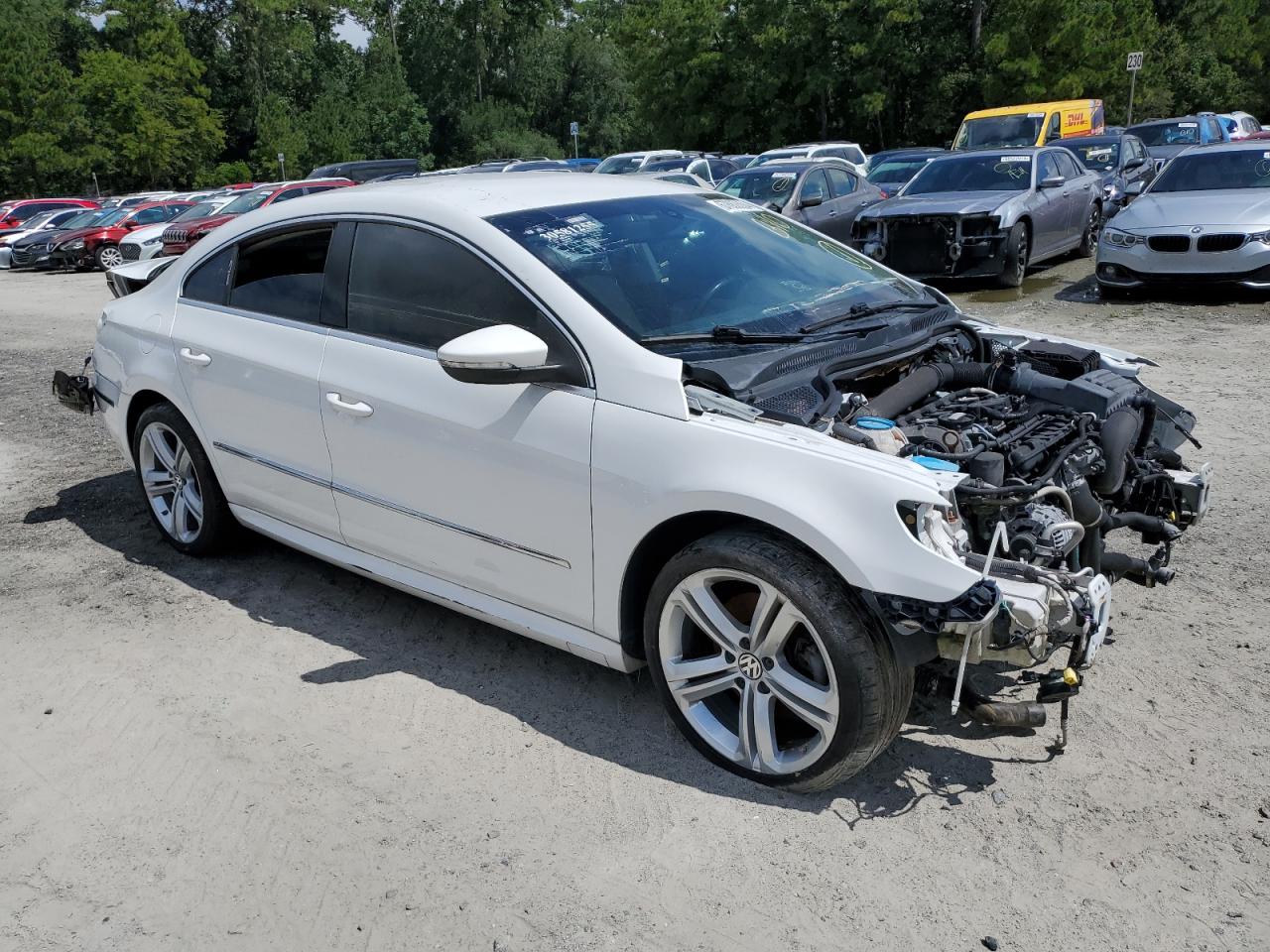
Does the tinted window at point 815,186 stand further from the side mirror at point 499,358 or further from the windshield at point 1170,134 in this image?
the side mirror at point 499,358

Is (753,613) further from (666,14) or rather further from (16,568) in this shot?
(666,14)

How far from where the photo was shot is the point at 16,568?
5477mm

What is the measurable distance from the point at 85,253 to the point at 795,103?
95.7 ft

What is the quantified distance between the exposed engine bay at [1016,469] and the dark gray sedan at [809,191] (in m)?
10.9

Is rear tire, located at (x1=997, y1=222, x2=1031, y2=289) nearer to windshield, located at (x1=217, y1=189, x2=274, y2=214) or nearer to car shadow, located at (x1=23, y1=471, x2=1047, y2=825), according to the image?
car shadow, located at (x1=23, y1=471, x2=1047, y2=825)

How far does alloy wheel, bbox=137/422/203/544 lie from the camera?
516cm

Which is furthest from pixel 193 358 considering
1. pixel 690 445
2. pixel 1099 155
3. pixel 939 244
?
pixel 1099 155

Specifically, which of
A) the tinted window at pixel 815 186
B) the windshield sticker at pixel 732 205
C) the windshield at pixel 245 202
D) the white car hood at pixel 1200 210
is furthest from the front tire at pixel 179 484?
the windshield at pixel 245 202

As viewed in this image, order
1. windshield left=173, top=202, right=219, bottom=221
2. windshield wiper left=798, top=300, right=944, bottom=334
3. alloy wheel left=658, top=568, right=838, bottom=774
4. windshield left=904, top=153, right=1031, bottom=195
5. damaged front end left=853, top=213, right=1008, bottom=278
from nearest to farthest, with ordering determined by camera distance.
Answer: alloy wheel left=658, top=568, right=838, bottom=774, windshield wiper left=798, top=300, right=944, bottom=334, damaged front end left=853, top=213, right=1008, bottom=278, windshield left=904, top=153, right=1031, bottom=195, windshield left=173, top=202, right=219, bottom=221

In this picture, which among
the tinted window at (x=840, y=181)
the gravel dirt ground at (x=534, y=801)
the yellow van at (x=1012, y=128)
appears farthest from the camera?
the yellow van at (x=1012, y=128)

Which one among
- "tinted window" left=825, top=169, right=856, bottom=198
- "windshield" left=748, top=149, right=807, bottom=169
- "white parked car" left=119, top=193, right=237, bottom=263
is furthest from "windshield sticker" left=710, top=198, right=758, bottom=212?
"white parked car" left=119, top=193, right=237, bottom=263

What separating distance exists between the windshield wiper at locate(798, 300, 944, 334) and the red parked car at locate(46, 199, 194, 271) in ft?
73.9

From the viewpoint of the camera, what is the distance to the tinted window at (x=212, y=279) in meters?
4.83

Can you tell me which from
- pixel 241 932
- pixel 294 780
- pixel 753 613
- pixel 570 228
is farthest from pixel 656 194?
pixel 241 932
